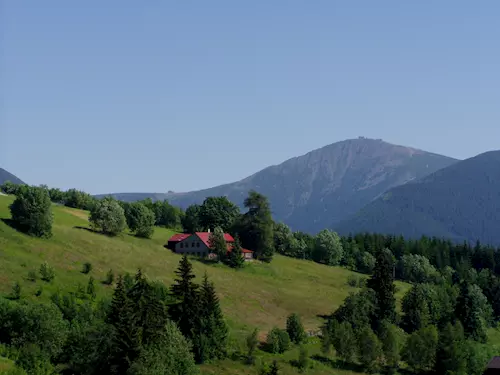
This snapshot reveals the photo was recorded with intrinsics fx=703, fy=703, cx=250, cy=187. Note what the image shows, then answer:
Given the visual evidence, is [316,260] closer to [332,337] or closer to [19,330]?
[332,337]

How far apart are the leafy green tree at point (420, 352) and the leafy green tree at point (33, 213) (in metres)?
66.6

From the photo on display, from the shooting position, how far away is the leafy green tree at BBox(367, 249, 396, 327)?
129 m

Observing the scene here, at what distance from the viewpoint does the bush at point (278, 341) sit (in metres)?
101

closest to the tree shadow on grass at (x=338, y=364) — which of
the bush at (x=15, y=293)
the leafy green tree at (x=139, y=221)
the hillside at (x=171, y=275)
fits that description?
the hillside at (x=171, y=275)

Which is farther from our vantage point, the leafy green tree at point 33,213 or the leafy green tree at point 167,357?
the leafy green tree at point 33,213

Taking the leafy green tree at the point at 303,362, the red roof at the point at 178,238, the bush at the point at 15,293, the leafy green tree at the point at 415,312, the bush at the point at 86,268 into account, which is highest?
the red roof at the point at 178,238

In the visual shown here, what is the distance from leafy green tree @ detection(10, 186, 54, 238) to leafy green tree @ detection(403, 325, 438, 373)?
66605 millimetres

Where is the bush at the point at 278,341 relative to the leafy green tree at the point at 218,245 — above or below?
below

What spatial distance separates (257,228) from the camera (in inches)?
6531

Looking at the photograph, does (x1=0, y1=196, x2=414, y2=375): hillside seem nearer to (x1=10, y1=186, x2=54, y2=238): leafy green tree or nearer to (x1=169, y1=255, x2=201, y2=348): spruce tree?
(x1=10, y1=186, x2=54, y2=238): leafy green tree

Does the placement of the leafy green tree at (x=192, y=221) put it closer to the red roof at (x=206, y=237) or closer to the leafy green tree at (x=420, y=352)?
the red roof at (x=206, y=237)

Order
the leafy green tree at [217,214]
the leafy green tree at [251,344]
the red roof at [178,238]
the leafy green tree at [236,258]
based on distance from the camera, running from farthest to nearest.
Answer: the leafy green tree at [217,214], the red roof at [178,238], the leafy green tree at [236,258], the leafy green tree at [251,344]

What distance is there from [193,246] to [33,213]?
41.2 meters

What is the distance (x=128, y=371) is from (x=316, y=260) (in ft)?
398
